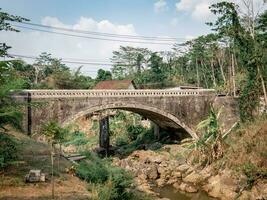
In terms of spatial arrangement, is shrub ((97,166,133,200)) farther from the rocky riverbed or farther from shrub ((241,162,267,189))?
shrub ((241,162,267,189))

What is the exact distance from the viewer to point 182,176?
23.6 m

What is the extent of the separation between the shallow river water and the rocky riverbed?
304 millimetres

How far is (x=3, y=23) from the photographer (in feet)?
37.8

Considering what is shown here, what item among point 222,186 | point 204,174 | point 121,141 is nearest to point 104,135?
point 121,141

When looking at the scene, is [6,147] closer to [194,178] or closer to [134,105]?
[194,178]

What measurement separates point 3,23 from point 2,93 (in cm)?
323

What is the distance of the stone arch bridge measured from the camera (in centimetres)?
2512

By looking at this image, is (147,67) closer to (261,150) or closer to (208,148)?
(208,148)

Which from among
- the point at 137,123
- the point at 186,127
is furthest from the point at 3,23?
the point at 137,123

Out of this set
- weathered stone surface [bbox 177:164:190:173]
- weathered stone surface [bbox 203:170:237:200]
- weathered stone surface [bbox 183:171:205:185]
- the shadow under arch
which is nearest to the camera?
weathered stone surface [bbox 203:170:237:200]

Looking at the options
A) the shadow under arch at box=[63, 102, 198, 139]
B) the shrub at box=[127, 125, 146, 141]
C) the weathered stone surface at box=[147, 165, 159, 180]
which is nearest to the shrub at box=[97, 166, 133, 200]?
the weathered stone surface at box=[147, 165, 159, 180]

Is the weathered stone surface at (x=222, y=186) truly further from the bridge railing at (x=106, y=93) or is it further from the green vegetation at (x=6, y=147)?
the green vegetation at (x=6, y=147)

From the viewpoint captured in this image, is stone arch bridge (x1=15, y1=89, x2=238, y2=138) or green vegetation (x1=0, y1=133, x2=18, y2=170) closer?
green vegetation (x1=0, y1=133, x2=18, y2=170)

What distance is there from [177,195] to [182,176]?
3867 millimetres
